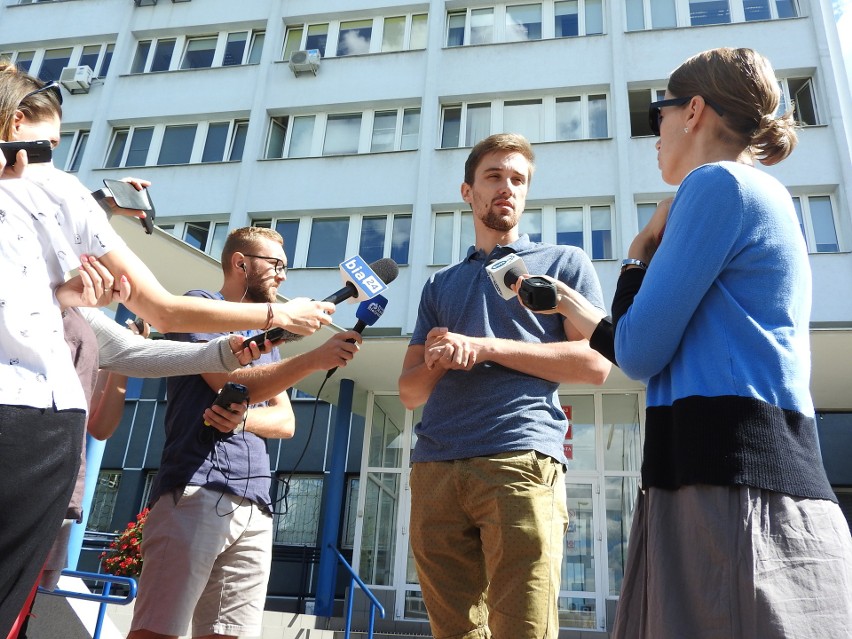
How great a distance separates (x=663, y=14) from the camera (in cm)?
1738

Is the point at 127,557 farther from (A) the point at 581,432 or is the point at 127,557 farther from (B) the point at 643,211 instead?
(B) the point at 643,211

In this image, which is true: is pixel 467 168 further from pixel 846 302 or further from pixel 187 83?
pixel 187 83

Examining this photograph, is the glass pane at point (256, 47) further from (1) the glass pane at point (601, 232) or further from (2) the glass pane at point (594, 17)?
(1) the glass pane at point (601, 232)

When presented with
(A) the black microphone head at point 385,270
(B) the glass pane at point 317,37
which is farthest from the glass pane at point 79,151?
(A) the black microphone head at point 385,270

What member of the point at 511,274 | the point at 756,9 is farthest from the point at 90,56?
the point at 511,274

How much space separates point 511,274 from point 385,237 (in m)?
14.6

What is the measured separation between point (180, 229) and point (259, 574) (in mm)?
15857

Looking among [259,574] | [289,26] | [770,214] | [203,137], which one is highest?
[289,26]

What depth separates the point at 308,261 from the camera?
665 inches

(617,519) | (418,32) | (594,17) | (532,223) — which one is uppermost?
(418,32)

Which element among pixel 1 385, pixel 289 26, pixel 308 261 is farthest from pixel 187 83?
pixel 1 385

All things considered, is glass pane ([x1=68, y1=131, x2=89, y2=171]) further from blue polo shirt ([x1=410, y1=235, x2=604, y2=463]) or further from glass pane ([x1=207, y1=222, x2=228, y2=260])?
blue polo shirt ([x1=410, y1=235, x2=604, y2=463])

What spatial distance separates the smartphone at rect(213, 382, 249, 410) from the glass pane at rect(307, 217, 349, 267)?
1390 cm

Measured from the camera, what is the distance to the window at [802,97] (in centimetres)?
1575
